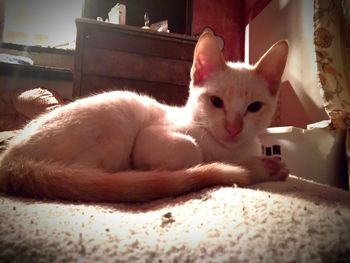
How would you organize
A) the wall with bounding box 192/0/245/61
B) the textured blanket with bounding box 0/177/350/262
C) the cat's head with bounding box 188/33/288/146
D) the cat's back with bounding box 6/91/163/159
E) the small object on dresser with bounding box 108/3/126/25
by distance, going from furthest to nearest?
the wall with bounding box 192/0/245/61, the small object on dresser with bounding box 108/3/126/25, the cat's head with bounding box 188/33/288/146, the cat's back with bounding box 6/91/163/159, the textured blanket with bounding box 0/177/350/262

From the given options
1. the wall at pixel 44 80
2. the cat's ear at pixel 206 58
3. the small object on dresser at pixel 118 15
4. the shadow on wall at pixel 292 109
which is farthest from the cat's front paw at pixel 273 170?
the wall at pixel 44 80

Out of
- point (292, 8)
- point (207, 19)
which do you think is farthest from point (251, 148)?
point (207, 19)

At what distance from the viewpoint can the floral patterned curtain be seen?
1604 mm

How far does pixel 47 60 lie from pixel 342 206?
347 centimetres

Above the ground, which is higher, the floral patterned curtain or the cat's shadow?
the floral patterned curtain

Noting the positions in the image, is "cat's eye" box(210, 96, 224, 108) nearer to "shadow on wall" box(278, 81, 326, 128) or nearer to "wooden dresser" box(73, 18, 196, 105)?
"wooden dresser" box(73, 18, 196, 105)

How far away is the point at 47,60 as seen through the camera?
326 centimetres

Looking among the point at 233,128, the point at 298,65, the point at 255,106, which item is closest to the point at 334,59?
the point at 298,65

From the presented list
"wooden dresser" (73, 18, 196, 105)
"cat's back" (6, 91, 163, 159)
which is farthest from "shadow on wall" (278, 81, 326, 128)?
"cat's back" (6, 91, 163, 159)

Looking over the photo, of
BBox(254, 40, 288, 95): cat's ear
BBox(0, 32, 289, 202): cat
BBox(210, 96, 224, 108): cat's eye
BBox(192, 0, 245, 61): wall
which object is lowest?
BBox(0, 32, 289, 202): cat

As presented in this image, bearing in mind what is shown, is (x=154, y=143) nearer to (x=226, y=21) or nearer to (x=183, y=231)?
(x=183, y=231)

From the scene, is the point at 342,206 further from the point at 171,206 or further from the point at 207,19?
the point at 207,19

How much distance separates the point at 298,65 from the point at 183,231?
7.13ft

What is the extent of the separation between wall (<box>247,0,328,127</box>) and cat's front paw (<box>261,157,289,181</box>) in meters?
1.25
